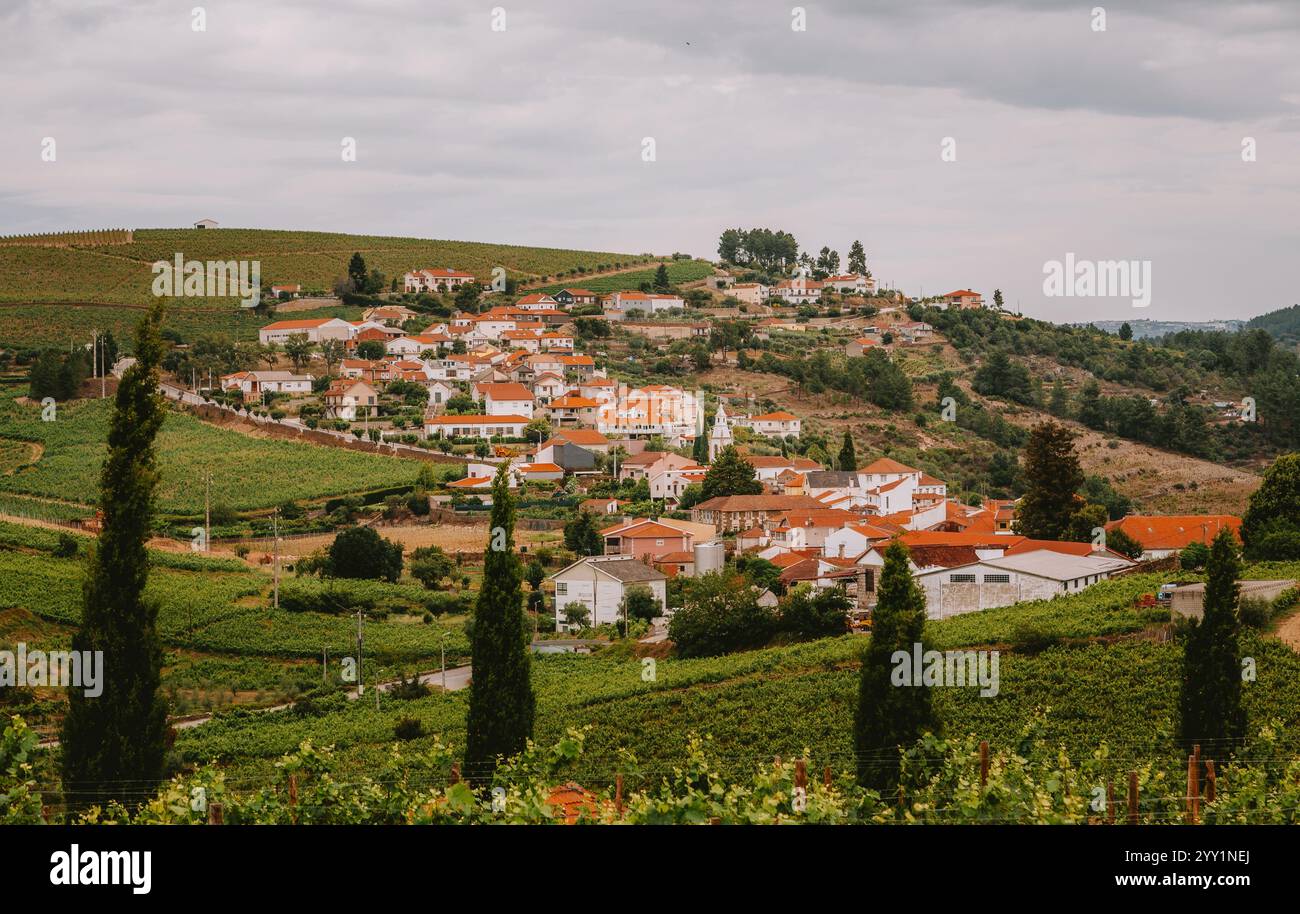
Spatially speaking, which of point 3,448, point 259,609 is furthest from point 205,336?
point 259,609

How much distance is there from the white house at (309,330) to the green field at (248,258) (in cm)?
1003

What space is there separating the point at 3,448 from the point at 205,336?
2074 cm

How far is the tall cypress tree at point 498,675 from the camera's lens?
18094 millimetres

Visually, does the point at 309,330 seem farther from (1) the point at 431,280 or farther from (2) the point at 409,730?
(2) the point at 409,730

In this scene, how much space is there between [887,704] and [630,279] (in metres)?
98.7

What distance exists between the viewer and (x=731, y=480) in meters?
48.8

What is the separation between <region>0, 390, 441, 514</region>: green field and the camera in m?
47.2

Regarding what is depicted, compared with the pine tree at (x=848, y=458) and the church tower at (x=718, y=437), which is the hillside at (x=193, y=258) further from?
the pine tree at (x=848, y=458)

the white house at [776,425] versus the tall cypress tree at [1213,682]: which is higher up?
the white house at [776,425]

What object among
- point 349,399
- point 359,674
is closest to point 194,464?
point 349,399

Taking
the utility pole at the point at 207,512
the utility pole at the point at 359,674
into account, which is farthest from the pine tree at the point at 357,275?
the utility pole at the point at 359,674

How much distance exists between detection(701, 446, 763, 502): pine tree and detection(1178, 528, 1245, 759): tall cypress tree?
31.7 m

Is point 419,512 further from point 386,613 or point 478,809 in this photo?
point 478,809
